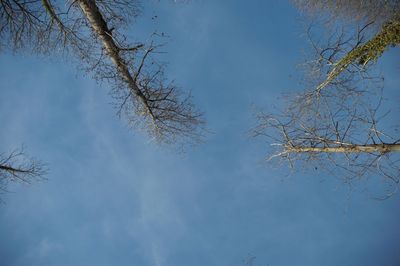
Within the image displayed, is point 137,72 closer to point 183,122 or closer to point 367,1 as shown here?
point 183,122

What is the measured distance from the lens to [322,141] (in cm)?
960

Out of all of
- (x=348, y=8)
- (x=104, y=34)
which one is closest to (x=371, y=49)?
(x=348, y=8)

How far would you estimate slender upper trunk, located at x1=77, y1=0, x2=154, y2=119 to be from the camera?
968 cm

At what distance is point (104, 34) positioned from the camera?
9.98 metres

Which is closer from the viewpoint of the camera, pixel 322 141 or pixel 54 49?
pixel 322 141

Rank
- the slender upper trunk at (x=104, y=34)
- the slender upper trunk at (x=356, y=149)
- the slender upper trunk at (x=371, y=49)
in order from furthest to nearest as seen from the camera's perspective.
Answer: the slender upper trunk at (x=371, y=49), the slender upper trunk at (x=104, y=34), the slender upper trunk at (x=356, y=149)

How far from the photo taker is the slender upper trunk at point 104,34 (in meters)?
9.68

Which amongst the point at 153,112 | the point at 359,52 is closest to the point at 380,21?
the point at 359,52

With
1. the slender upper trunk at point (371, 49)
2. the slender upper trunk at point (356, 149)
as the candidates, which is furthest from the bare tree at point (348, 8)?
the slender upper trunk at point (356, 149)

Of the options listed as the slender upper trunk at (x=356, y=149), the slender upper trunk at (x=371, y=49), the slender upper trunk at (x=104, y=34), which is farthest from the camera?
the slender upper trunk at (x=371, y=49)

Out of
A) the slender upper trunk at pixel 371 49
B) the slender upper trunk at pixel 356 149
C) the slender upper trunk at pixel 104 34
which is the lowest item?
the slender upper trunk at pixel 356 149

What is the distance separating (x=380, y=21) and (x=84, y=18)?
995cm

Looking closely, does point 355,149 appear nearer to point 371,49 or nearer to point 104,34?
point 371,49

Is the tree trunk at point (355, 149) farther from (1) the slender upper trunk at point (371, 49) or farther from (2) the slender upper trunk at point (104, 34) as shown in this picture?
(2) the slender upper trunk at point (104, 34)
